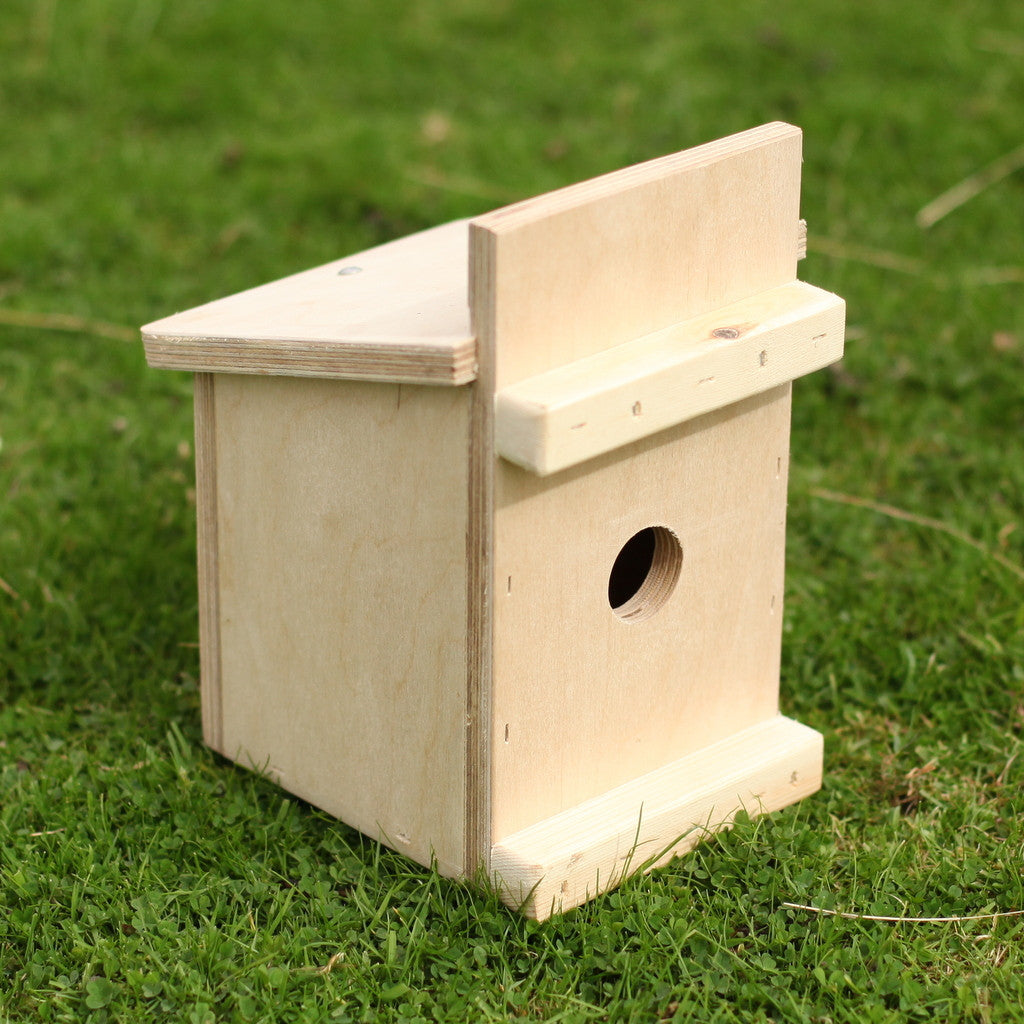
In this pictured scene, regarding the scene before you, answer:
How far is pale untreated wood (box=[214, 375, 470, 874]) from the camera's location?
2332 millimetres

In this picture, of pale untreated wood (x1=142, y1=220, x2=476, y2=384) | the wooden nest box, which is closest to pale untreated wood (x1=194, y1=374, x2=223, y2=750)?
the wooden nest box

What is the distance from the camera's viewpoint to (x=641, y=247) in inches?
90.1

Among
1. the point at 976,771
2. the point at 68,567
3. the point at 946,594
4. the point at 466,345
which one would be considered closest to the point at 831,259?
the point at 946,594

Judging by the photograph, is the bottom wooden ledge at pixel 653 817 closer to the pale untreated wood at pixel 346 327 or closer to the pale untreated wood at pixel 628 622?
the pale untreated wood at pixel 628 622

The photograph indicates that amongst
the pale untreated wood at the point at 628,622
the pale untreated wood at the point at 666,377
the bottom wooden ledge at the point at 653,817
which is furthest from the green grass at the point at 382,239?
the pale untreated wood at the point at 666,377

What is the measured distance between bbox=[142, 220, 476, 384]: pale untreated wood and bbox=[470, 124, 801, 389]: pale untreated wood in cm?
11

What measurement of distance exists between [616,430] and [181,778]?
44.6 inches

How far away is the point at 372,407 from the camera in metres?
2.36

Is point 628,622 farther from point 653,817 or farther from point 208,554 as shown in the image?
point 208,554

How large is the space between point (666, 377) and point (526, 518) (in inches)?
11.6

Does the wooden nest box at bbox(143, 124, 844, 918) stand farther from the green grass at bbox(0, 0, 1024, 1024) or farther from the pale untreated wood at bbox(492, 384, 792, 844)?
the green grass at bbox(0, 0, 1024, 1024)

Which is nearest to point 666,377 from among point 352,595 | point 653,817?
point 352,595

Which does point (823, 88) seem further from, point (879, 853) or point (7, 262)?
point (879, 853)

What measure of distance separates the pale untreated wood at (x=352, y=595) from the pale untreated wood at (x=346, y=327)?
2.7 inches
